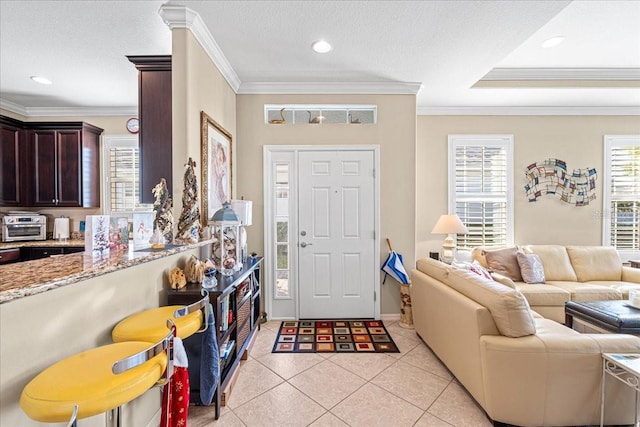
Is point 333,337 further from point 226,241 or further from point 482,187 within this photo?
point 482,187

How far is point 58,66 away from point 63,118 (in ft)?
5.50

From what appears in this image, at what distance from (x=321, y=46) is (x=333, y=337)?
2908 millimetres

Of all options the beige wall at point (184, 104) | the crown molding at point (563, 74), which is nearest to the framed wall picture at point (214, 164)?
the beige wall at point (184, 104)

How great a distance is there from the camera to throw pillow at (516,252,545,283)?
3.37 metres

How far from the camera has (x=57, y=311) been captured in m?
1.17

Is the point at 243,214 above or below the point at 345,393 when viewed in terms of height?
above

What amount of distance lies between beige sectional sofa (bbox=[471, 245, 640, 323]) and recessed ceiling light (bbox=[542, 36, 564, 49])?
Result: 2362 millimetres

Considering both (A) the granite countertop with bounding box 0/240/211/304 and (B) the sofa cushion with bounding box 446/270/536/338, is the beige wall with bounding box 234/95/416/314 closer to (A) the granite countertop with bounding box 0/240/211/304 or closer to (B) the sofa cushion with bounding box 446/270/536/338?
(B) the sofa cushion with bounding box 446/270/536/338

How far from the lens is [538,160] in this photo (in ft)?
13.7

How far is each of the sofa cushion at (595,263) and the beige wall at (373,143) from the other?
2.17 meters

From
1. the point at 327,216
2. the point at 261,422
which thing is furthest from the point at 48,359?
the point at 327,216

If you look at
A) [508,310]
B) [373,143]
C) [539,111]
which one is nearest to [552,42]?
[539,111]

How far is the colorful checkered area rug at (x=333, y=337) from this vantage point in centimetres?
278

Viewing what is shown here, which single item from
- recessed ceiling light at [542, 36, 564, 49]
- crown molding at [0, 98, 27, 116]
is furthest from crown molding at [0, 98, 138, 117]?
recessed ceiling light at [542, 36, 564, 49]
